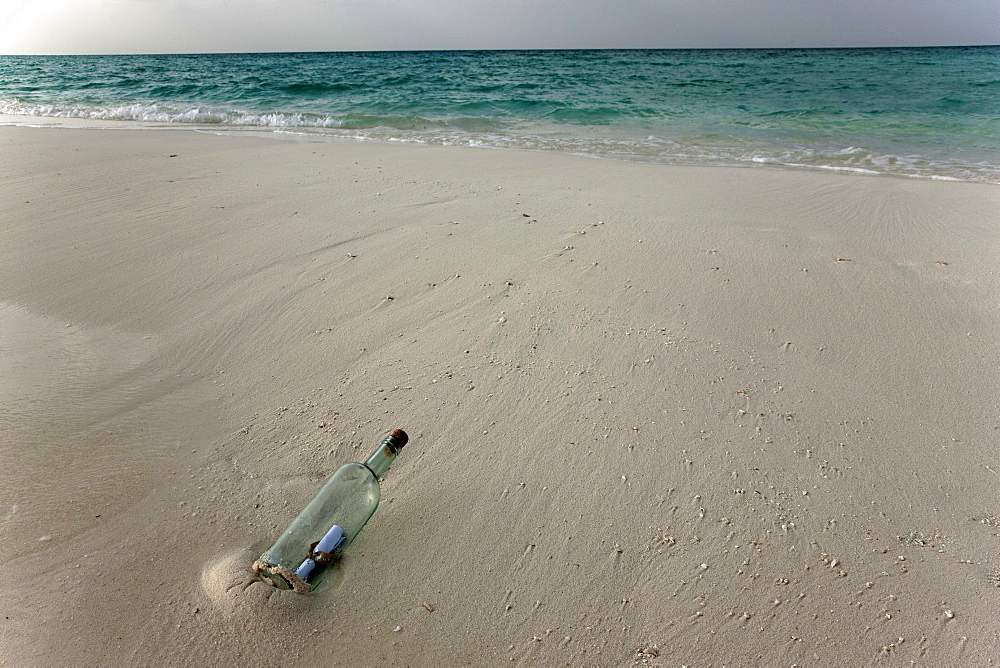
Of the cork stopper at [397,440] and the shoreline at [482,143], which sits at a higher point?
the shoreline at [482,143]

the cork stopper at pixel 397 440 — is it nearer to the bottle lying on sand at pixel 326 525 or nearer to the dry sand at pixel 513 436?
the bottle lying on sand at pixel 326 525

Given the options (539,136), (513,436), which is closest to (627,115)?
A: (539,136)

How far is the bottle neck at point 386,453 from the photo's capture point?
135 centimetres

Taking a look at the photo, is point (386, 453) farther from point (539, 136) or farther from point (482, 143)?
point (539, 136)

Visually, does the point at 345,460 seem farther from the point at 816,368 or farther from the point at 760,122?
the point at 760,122

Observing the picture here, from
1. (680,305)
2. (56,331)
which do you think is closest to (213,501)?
(56,331)

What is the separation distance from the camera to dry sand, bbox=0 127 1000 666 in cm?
126

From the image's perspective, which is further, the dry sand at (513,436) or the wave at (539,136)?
the wave at (539,136)

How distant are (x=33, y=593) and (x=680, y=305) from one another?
244 centimetres

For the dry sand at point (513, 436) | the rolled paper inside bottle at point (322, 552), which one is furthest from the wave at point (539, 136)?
the rolled paper inside bottle at point (322, 552)

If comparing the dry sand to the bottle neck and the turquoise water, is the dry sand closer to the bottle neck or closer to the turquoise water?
the bottle neck

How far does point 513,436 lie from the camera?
5.93ft

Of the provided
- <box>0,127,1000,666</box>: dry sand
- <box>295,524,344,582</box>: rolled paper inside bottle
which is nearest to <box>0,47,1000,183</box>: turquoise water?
<box>0,127,1000,666</box>: dry sand

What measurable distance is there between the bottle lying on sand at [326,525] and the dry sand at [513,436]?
0.05m
